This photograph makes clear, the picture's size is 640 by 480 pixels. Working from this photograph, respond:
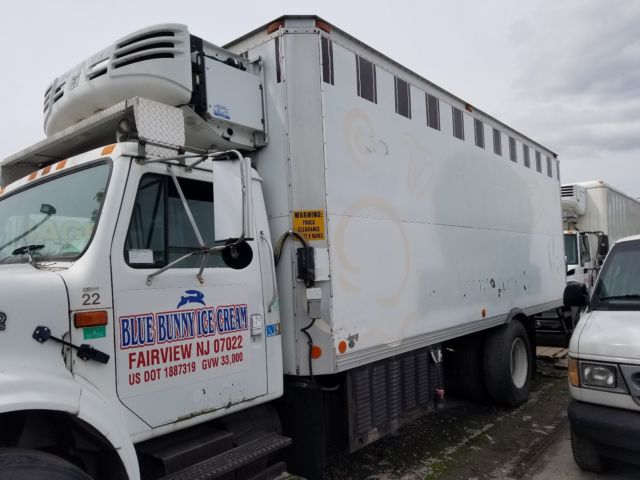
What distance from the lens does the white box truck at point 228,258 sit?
2.35 meters

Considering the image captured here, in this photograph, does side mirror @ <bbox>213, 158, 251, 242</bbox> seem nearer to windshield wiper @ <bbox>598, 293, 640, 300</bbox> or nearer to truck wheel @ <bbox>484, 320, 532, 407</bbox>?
windshield wiper @ <bbox>598, 293, 640, 300</bbox>

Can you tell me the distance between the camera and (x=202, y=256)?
293 cm

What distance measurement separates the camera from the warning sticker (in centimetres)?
339

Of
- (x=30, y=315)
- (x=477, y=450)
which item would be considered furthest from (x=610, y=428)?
(x=30, y=315)

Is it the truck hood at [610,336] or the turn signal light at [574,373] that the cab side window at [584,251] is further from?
the turn signal light at [574,373]

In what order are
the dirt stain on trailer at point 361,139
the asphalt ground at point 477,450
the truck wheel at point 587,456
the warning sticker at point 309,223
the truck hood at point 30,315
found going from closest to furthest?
the truck hood at point 30,315 < the warning sticker at point 309,223 < the dirt stain on trailer at point 361,139 < the truck wheel at point 587,456 < the asphalt ground at point 477,450

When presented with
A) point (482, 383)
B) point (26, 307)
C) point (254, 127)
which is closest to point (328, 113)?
point (254, 127)

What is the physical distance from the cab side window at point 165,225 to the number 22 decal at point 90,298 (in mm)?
243

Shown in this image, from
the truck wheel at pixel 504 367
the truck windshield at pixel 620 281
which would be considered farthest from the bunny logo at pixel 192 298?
the truck wheel at pixel 504 367

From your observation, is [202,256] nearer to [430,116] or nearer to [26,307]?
[26,307]

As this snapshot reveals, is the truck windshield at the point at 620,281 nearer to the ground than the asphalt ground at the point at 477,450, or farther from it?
farther from it

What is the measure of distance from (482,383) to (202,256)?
4282mm

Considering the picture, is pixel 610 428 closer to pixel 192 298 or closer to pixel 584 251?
pixel 192 298

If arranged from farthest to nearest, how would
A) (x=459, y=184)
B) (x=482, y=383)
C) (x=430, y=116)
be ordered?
(x=482, y=383)
(x=459, y=184)
(x=430, y=116)
